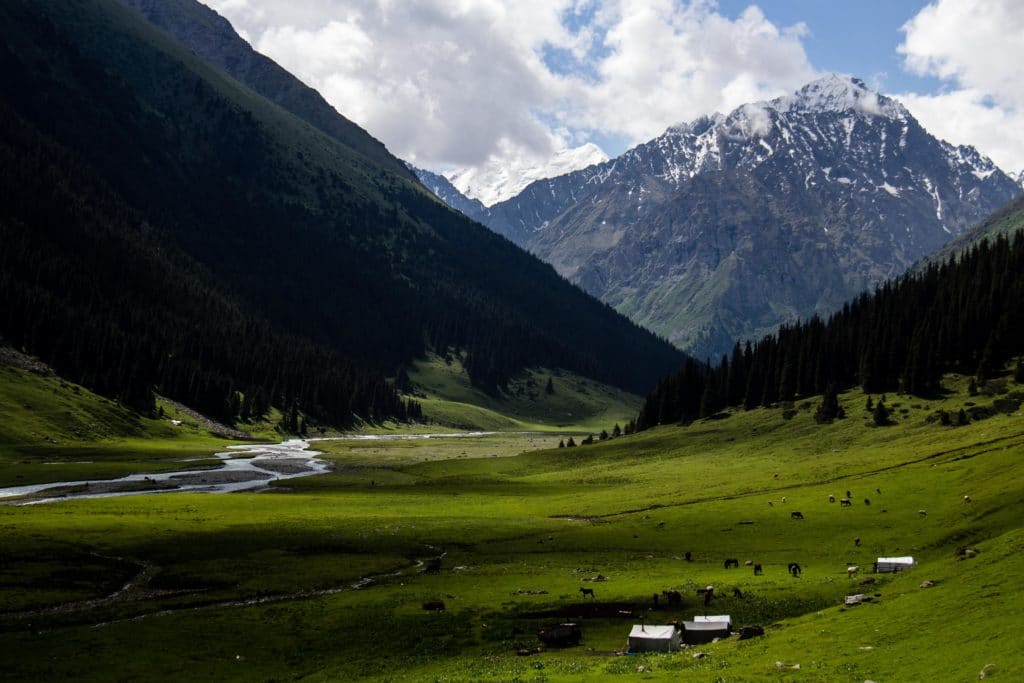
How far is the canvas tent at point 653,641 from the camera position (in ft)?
130

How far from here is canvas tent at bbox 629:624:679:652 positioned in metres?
39.8

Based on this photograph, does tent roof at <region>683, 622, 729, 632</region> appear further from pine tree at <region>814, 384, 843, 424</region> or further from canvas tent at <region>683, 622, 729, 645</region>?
pine tree at <region>814, 384, 843, 424</region>

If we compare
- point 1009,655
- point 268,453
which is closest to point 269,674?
point 1009,655

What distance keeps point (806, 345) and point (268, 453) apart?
120067mm

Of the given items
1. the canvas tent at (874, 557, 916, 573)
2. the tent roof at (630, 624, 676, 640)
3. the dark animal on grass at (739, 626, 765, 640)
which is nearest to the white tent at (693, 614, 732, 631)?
the dark animal on grass at (739, 626, 765, 640)

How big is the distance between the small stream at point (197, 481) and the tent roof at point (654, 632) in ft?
257

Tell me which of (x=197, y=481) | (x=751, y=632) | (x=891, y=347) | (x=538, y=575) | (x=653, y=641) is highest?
(x=891, y=347)

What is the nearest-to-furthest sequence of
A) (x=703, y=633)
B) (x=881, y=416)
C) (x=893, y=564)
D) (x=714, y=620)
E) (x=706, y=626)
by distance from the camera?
(x=703, y=633) < (x=706, y=626) < (x=714, y=620) < (x=893, y=564) < (x=881, y=416)

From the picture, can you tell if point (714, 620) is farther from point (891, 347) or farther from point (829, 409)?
point (891, 347)

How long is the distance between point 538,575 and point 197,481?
80214mm

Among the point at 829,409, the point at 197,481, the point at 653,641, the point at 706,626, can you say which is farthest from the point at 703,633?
the point at 829,409

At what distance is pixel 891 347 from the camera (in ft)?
488

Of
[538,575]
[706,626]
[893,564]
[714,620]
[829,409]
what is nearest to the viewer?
[706,626]

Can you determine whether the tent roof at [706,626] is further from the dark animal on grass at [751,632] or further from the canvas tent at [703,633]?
the dark animal on grass at [751,632]
